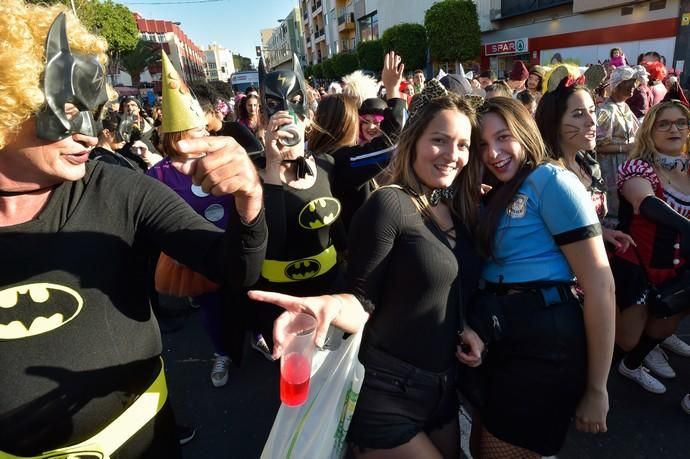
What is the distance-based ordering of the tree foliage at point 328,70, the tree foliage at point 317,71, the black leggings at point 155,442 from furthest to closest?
the tree foliage at point 317,71
the tree foliage at point 328,70
the black leggings at point 155,442

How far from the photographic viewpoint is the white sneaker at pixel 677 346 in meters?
3.15

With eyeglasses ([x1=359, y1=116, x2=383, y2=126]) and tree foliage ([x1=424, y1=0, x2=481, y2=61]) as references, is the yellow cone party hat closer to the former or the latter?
eyeglasses ([x1=359, y1=116, x2=383, y2=126])

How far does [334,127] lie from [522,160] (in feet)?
5.08

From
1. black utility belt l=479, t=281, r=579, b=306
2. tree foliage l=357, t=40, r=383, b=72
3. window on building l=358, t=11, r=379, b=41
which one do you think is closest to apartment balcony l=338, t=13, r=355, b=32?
window on building l=358, t=11, r=379, b=41

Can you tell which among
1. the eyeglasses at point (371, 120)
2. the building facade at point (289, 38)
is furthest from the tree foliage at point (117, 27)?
the eyeglasses at point (371, 120)

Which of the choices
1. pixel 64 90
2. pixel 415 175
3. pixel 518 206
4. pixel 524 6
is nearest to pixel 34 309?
pixel 64 90

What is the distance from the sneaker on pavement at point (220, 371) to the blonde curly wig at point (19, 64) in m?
2.59

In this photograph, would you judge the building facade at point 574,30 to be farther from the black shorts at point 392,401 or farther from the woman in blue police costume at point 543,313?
the black shorts at point 392,401

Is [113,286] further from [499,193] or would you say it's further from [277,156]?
[499,193]

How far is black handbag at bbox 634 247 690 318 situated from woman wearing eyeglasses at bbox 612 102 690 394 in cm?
3

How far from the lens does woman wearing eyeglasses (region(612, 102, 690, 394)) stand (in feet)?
8.13

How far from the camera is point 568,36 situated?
2284 centimetres

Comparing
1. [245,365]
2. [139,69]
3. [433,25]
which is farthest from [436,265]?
[139,69]

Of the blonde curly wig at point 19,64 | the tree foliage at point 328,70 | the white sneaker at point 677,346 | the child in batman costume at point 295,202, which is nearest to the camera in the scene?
the blonde curly wig at point 19,64
